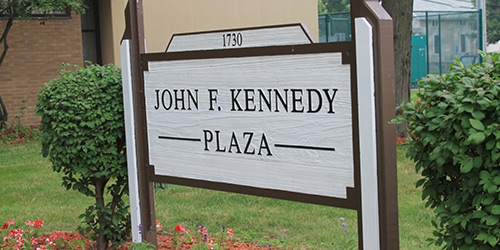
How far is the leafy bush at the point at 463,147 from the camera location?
265 centimetres

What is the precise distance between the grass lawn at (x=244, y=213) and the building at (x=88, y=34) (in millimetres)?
6799

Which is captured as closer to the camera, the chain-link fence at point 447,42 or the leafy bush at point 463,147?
the leafy bush at point 463,147

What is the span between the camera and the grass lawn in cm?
563

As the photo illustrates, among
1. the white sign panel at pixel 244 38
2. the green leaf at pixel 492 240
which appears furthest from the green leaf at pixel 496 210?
the white sign panel at pixel 244 38

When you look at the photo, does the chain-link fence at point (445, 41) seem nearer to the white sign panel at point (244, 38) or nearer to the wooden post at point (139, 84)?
the wooden post at point (139, 84)

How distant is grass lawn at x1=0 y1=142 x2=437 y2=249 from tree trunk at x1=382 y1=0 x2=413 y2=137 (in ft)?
8.14

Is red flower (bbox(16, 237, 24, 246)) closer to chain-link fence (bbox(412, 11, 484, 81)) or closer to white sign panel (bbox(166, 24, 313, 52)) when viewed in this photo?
white sign panel (bbox(166, 24, 313, 52))

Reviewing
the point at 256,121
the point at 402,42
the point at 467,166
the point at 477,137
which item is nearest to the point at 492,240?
the point at 467,166

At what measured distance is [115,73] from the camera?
5.10 meters

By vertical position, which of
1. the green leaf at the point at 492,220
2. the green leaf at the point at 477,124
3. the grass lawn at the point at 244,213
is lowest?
the grass lawn at the point at 244,213

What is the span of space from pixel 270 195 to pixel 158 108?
1.09m

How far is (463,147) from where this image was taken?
2703mm

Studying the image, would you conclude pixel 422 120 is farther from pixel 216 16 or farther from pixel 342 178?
pixel 216 16

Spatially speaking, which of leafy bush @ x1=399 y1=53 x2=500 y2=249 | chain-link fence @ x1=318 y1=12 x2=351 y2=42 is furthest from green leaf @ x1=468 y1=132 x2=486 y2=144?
chain-link fence @ x1=318 y1=12 x2=351 y2=42
